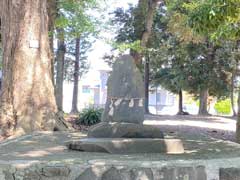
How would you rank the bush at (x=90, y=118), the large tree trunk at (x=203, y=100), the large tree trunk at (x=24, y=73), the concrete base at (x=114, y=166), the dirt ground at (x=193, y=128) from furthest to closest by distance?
the large tree trunk at (x=203, y=100) → the bush at (x=90, y=118) → the dirt ground at (x=193, y=128) → the large tree trunk at (x=24, y=73) → the concrete base at (x=114, y=166)

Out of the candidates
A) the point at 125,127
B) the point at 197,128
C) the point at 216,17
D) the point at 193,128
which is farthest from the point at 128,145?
the point at 197,128

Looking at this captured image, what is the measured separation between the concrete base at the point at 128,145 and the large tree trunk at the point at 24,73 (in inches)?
178

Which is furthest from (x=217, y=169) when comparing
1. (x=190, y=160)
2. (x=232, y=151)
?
(x=232, y=151)

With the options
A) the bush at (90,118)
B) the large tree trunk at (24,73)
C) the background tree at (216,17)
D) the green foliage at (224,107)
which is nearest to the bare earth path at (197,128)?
the background tree at (216,17)

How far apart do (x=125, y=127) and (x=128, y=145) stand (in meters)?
0.51

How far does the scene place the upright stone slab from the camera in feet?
20.6

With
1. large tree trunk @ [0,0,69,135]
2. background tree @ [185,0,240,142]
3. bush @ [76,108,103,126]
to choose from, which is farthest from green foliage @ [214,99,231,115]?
background tree @ [185,0,240,142]

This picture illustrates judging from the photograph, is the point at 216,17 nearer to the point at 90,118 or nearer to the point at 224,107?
the point at 90,118

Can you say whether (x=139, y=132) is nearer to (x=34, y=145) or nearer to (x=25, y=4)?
(x=34, y=145)

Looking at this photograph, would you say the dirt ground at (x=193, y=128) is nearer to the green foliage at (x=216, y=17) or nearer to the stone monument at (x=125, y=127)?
the green foliage at (x=216, y=17)

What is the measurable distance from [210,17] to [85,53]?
30.0 m

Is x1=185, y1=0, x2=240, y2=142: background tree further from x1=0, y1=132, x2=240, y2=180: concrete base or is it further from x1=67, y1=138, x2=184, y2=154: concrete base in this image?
x1=0, y1=132, x2=240, y2=180: concrete base

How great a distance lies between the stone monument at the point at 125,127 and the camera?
5504mm

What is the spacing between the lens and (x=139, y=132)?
235 inches
